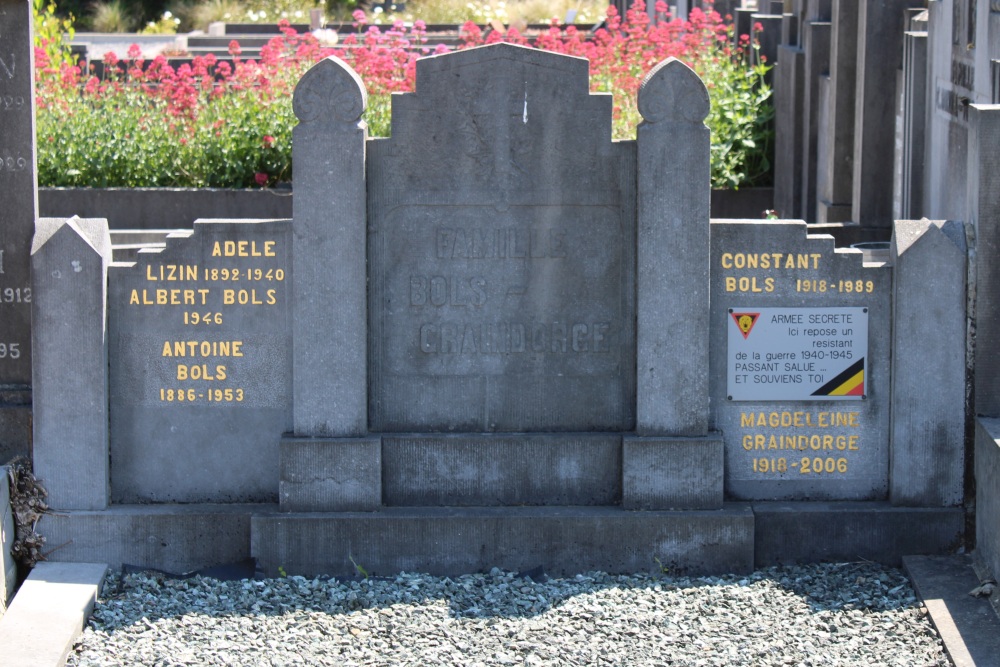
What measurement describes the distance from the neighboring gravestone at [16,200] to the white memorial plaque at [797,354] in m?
3.50

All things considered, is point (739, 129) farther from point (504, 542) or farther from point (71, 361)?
point (71, 361)

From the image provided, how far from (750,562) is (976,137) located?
7.39 feet

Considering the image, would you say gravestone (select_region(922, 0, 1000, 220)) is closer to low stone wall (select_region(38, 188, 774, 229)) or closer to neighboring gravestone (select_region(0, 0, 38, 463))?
neighboring gravestone (select_region(0, 0, 38, 463))

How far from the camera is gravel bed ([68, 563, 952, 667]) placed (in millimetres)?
6469

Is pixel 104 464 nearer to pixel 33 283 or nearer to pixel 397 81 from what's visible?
pixel 33 283

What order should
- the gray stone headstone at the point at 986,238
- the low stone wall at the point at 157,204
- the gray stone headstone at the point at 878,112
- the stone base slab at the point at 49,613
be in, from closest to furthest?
the stone base slab at the point at 49,613, the gray stone headstone at the point at 986,238, the gray stone headstone at the point at 878,112, the low stone wall at the point at 157,204

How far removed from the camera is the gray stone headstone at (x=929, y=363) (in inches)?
287

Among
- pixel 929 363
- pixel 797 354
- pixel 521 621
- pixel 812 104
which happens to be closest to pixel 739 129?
pixel 812 104

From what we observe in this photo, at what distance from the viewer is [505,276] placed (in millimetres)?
7449

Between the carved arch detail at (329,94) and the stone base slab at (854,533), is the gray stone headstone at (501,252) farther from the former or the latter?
the stone base slab at (854,533)

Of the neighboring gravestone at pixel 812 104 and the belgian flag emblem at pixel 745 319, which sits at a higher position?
the neighboring gravestone at pixel 812 104

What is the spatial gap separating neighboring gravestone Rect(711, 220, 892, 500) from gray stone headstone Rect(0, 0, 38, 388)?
11.1 ft

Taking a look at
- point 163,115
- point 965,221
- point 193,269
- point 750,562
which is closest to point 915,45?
point 965,221

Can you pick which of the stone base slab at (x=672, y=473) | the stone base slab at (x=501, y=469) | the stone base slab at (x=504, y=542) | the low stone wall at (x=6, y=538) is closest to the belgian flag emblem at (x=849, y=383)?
the stone base slab at (x=672, y=473)
